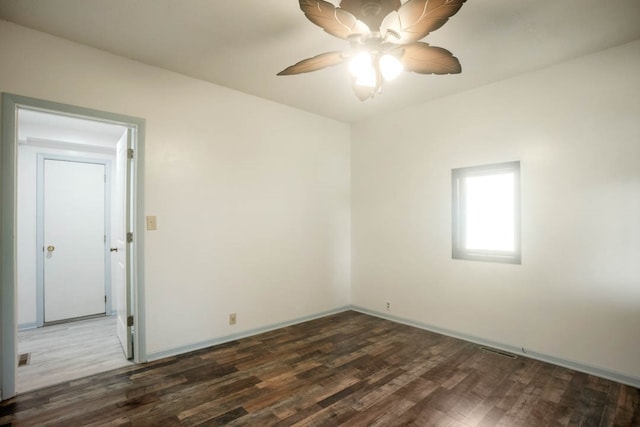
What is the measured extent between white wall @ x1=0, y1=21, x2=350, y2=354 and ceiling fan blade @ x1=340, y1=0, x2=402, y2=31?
6.90 feet

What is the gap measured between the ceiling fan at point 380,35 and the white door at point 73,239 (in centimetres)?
398

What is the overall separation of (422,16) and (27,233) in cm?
509

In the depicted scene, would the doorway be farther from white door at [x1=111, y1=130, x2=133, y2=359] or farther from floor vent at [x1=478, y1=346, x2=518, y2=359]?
floor vent at [x1=478, y1=346, x2=518, y2=359]

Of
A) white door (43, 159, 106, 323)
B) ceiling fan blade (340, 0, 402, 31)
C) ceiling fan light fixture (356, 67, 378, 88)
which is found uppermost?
ceiling fan blade (340, 0, 402, 31)

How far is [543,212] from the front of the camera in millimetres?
2959

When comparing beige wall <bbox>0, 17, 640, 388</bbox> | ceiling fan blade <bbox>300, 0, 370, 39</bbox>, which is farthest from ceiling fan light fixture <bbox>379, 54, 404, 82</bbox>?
beige wall <bbox>0, 17, 640, 388</bbox>

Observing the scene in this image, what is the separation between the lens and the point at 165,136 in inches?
118

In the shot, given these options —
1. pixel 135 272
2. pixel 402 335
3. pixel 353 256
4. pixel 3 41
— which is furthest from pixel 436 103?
pixel 3 41

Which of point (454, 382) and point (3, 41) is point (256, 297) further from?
point (3, 41)

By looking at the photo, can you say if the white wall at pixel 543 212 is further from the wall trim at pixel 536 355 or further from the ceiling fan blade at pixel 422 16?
the ceiling fan blade at pixel 422 16

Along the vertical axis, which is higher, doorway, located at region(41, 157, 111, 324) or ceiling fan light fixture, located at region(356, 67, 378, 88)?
ceiling fan light fixture, located at region(356, 67, 378, 88)

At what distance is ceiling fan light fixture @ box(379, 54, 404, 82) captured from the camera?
198 cm

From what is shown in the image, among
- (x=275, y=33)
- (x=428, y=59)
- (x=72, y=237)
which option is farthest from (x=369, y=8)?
(x=72, y=237)

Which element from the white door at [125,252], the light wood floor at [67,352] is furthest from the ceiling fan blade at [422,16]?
the light wood floor at [67,352]
